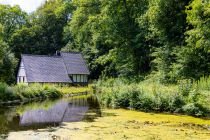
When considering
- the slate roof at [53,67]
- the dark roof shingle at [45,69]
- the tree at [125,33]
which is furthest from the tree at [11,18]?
the tree at [125,33]

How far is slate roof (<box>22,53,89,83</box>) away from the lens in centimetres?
4269

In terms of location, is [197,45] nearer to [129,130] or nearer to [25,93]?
[129,130]

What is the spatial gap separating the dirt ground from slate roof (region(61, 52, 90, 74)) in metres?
32.4

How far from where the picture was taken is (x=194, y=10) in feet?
80.4

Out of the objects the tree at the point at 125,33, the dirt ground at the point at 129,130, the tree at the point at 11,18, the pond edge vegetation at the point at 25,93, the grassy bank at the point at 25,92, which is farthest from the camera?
the tree at the point at 11,18

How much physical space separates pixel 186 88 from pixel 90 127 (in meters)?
8.31

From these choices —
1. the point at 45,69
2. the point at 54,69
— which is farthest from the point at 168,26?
the point at 54,69

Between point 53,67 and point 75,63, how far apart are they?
4.72 metres

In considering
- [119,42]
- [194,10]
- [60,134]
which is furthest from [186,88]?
[119,42]

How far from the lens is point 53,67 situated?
46.5 meters

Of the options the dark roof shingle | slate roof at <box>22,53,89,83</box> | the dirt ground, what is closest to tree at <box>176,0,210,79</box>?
the dirt ground

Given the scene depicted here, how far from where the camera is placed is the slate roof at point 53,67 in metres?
42.7

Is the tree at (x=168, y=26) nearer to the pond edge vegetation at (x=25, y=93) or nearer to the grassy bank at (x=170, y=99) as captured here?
the grassy bank at (x=170, y=99)

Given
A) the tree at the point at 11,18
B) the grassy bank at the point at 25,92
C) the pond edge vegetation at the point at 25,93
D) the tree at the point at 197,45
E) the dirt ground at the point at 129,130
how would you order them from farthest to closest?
1. the tree at the point at 11,18
2. the grassy bank at the point at 25,92
3. the pond edge vegetation at the point at 25,93
4. the tree at the point at 197,45
5. the dirt ground at the point at 129,130
